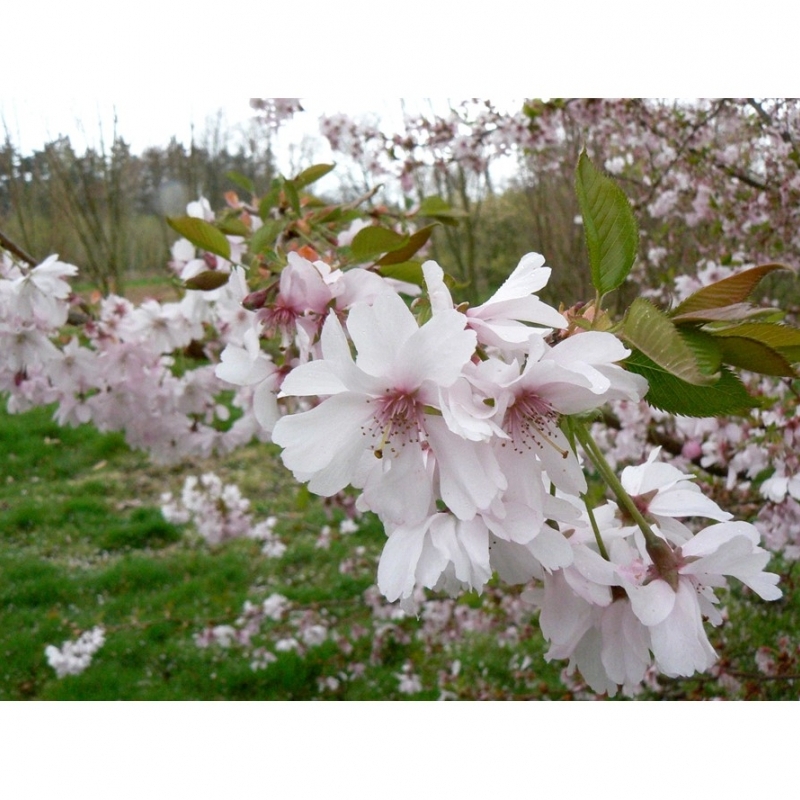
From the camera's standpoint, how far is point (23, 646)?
1888 millimetres

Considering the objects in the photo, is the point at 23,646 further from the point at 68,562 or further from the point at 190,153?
the point at 190,153

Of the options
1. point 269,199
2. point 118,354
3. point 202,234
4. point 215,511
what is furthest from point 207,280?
point 215,511

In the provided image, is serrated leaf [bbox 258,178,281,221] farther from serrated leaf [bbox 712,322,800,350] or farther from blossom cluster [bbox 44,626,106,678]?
blossom cluster [bbox 44,626,106,678]

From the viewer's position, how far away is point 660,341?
34 cm

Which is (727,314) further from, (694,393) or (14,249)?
(14,249)

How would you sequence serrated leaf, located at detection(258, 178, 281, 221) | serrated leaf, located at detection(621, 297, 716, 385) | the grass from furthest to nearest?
1. the grass
2. serrated leaf, located at detection(258, 178, 281, 221)
3. serrated leaf, located at detection(621, 297, 716, 385)

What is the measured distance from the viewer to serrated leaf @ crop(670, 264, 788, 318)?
0.39 metres

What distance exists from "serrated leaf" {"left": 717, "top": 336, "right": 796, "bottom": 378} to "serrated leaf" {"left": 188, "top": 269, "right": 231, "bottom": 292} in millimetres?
461

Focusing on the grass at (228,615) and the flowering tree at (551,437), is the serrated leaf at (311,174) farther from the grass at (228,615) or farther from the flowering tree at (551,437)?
the grass at (228,615)

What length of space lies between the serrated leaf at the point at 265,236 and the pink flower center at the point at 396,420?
308 mm

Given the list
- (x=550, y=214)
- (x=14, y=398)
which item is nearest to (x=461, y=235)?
(x=550, y=214)

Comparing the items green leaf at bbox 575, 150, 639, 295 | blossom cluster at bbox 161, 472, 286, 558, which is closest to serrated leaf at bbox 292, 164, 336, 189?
green leaf at bbox 575, 150, 639, 295

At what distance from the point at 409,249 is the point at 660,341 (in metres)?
0.32

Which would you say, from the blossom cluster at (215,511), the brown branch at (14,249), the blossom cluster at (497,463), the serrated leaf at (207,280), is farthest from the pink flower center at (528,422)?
the blossom cluster at (215,511)
